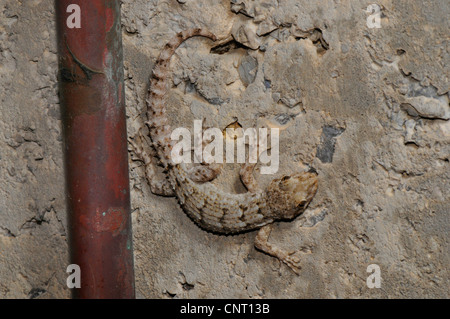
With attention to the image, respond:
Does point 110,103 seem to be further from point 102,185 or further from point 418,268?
point 418,268

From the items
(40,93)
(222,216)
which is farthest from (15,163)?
(222,216)

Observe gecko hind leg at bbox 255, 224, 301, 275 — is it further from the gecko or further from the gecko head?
the gecko head

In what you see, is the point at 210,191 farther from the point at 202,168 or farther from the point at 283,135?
the point at 283,135

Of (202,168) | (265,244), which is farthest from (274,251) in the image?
(202,168)

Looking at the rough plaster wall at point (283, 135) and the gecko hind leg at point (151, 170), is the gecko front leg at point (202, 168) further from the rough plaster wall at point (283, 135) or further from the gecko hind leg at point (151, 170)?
the gecko hind leg at point (151, 170)

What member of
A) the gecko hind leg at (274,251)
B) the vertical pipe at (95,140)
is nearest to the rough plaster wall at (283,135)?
the gecko hind leg at (274,251)

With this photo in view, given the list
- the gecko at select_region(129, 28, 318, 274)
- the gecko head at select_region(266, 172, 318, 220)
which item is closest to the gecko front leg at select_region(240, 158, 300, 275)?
the gecko at select_region(129, 28, 318, 274)

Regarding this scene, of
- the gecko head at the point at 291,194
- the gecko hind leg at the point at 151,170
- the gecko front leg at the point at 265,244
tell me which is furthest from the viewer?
the gecko hind leg at the point at 151,170
